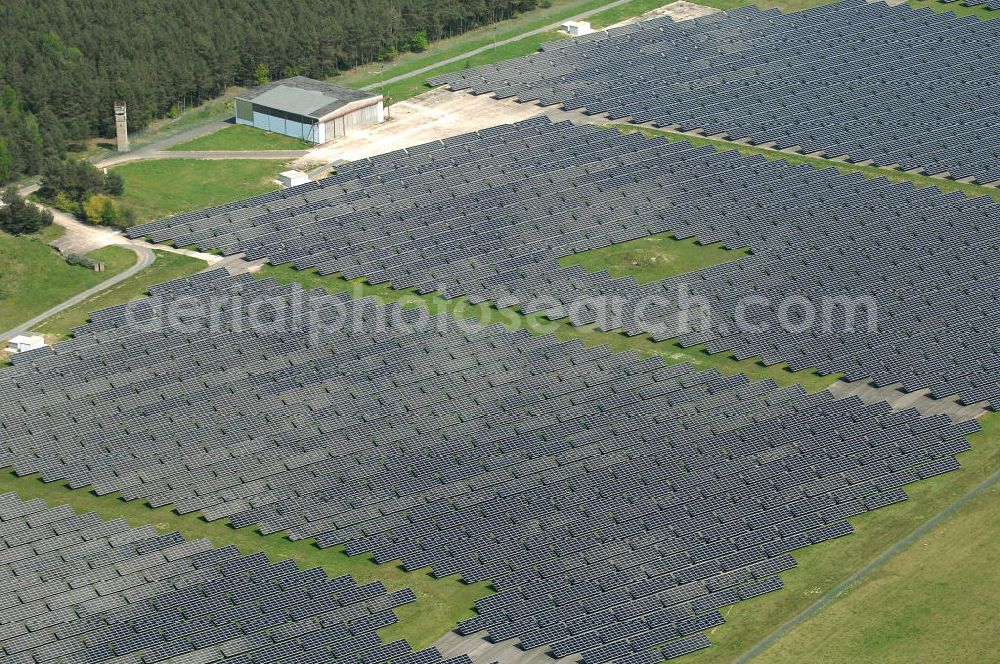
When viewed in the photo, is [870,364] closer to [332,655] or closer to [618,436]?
[618,436]

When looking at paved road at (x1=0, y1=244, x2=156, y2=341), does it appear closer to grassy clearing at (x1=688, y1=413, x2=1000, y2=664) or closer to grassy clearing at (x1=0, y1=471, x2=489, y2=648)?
grassy clearing at (x1=0, y1=471, x2=489, y2=648)

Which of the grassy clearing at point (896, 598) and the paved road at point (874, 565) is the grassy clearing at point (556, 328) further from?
the grassy clearing at point (896, 598)

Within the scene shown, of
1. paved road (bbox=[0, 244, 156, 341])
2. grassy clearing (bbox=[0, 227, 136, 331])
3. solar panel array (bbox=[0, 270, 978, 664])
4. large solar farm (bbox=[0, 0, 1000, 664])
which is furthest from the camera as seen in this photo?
grassy clearing (bbox=[0, 227, 136, 331])

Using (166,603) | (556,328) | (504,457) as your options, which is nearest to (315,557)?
(166,603)

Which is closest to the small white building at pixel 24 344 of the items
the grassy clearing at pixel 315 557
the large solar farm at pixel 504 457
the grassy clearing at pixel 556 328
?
the large solar farm at pixel 504 457

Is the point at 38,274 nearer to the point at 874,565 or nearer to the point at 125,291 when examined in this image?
the point at 125,291

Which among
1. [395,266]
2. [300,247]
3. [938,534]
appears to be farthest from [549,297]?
[938,534]

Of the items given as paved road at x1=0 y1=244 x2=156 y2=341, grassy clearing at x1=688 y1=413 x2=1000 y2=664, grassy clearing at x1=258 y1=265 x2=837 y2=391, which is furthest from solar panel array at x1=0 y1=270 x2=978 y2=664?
paved road at x1=0 y1=244 x2=156 y2=341
